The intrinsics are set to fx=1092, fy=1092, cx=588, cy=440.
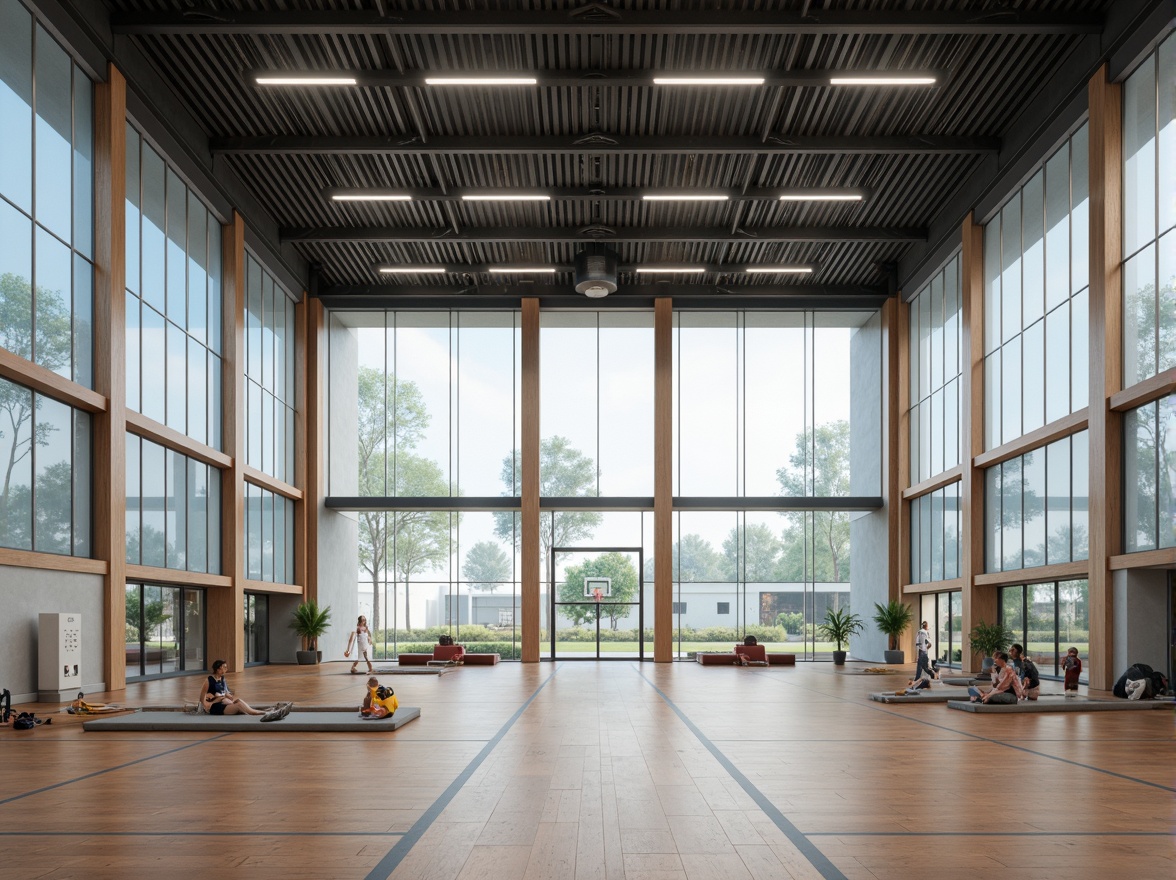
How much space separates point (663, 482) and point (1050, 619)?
13.1 m

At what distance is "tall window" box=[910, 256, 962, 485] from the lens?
29.1 meters

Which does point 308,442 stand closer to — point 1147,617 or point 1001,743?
point 1147,617

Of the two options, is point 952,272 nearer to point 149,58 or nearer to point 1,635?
point 149,58

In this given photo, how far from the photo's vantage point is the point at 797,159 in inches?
997

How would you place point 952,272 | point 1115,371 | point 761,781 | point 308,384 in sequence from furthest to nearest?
point 308,384, point 952,272, point 1115,371, point 761,781

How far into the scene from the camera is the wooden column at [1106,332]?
1956cm

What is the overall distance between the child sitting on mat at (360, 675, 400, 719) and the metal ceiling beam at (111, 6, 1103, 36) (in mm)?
10989

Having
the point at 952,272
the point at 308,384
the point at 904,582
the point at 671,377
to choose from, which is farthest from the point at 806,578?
the point at 308,384

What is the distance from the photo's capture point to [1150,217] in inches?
736

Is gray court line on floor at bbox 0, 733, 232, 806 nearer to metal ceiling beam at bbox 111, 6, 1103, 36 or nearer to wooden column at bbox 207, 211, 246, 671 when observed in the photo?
metal ceiling beam at bbox 111, 6, 1103, 36

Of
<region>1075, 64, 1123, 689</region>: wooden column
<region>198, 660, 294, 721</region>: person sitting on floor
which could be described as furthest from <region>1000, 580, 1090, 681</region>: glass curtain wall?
<region>198, 660, 294, 721</region>: person sitting on floor

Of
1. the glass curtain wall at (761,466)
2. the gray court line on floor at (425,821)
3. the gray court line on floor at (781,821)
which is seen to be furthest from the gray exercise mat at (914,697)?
the glass curtain wall at (761,466)

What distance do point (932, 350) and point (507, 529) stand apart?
46.5 ft

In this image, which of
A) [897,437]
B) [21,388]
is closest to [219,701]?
[21,388]
